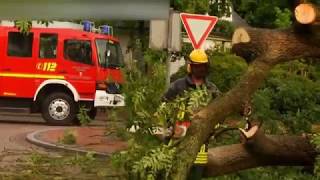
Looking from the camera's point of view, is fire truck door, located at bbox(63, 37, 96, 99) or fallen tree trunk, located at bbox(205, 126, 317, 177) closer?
fallen tree trunk, located at bbox(205, 126, 317, 177)

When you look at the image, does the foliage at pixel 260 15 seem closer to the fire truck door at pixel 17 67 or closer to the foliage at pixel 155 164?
the fire truck door at pixel 17 67

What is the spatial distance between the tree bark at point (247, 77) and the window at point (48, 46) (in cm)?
1273

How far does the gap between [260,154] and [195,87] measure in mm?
870

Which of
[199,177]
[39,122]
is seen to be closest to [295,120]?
[199,177]

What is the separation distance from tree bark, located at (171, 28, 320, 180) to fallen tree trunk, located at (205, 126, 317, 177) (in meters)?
0.64

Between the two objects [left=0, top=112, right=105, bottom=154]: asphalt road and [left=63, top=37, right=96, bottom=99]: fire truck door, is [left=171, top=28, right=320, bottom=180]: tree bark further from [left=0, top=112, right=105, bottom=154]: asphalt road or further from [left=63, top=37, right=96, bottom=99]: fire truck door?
[left=63, top=37, right=96, bottom=99]: fire truck door

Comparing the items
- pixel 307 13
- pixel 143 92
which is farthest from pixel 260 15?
pixel 143 92

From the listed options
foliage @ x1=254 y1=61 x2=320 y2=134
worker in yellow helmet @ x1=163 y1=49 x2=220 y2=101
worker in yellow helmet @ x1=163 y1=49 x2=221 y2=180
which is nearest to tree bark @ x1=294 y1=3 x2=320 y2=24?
worker in yellow helmet @ x1=163 y1=49 x2=221 y2=180

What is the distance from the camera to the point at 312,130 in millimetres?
6305

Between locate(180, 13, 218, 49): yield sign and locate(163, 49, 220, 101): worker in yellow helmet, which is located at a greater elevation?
locate(180, 13, 218, 49): yield sign

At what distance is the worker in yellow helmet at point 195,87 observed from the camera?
5156 millimetres

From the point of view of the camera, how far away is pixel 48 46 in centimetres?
1802

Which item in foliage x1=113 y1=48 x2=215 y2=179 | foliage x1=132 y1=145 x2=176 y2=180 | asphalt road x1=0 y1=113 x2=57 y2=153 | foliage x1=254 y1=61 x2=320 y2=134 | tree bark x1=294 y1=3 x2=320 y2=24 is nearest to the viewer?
foliage x1=132 y1=145 x2=176 y2=180

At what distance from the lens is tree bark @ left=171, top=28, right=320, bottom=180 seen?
4938mm
